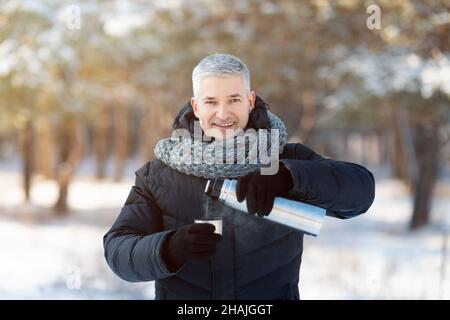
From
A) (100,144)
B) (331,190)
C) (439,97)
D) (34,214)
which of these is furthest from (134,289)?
(100,144)

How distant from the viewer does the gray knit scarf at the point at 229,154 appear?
1.91m

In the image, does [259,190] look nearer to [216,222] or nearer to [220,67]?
[216,222]

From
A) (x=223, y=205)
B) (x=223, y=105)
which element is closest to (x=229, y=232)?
(x=223, y=205)

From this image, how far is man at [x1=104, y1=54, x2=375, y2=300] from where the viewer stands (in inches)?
72.1

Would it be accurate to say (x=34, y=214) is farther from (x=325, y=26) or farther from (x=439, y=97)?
(x=439, y=97)

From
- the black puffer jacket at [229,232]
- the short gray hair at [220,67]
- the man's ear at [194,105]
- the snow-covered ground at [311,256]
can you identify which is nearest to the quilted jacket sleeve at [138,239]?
the black puffer jacket at [229,232]

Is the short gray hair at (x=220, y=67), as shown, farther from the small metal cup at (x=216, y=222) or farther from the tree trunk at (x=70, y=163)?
the tree trunk at (x=70, y=163)

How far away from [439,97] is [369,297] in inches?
237

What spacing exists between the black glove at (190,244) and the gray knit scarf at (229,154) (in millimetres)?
275

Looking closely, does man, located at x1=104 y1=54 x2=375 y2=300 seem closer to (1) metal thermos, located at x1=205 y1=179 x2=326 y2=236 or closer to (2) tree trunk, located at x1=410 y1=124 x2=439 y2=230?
(1) metal thermos, located at x1=205 y1=179 x2=326 y2=236

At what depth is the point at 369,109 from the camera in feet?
46.4

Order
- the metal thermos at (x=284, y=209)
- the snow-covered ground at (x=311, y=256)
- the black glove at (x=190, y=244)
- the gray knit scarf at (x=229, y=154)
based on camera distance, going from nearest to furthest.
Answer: the black glove at (x=190, y=244)
the metal thermos at (x=284, y=209)
the gray knit scarf at (x=229, y=154)
the snow-covered ground at (x=311, y=256)

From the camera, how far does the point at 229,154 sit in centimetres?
190

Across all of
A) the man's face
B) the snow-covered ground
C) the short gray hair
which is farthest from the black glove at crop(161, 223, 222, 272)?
the snow-covered ground
